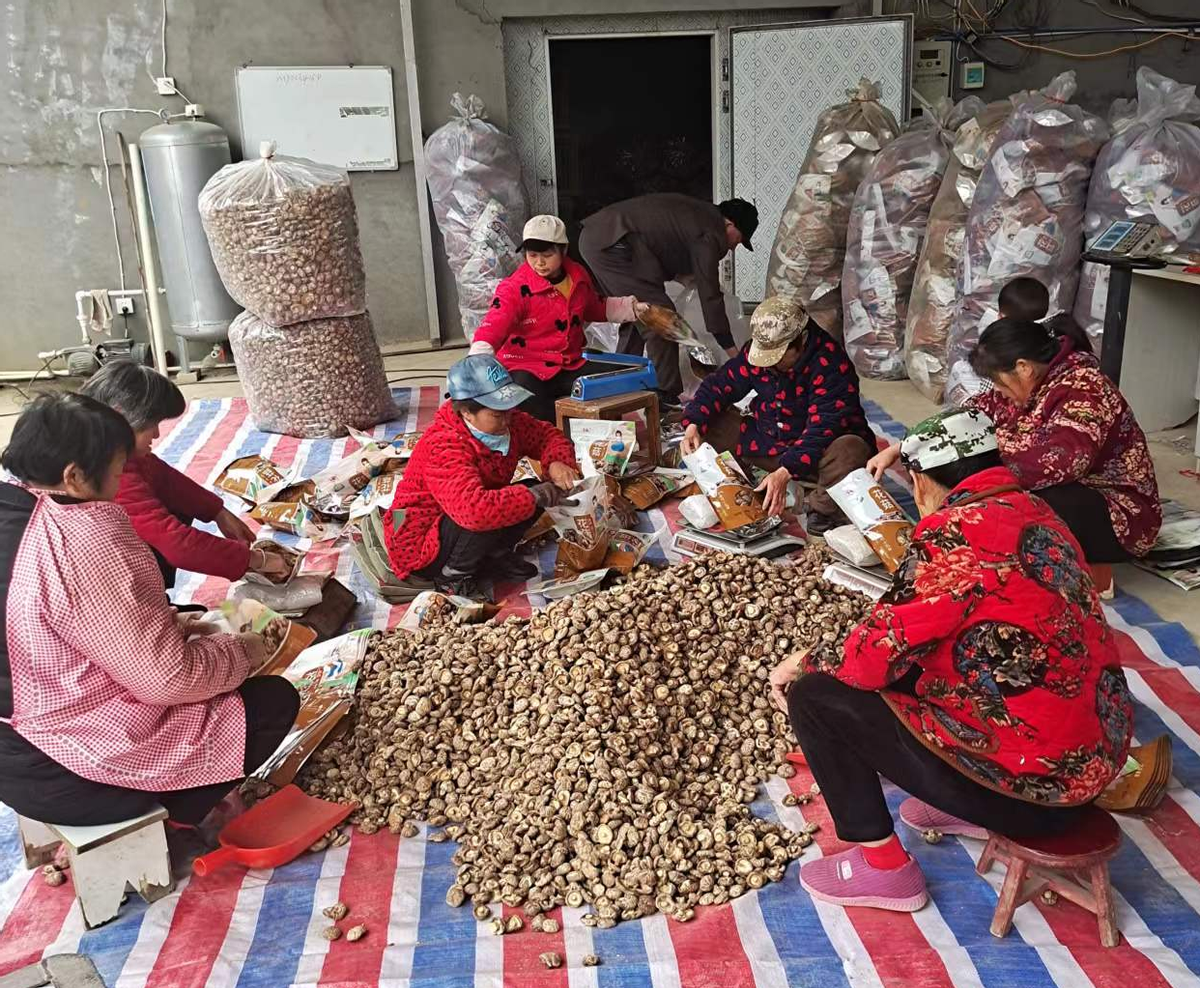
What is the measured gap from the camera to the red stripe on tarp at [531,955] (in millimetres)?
1642

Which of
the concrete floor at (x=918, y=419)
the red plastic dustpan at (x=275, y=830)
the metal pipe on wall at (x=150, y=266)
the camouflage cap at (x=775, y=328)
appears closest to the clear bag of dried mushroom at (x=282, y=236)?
the concrete floor at (x=918, y=419)

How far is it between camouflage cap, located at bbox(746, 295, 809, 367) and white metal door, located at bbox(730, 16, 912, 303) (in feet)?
11.1

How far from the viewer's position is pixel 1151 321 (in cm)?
416

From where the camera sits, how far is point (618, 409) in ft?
11.9

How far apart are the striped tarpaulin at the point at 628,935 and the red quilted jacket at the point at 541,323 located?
2.38m

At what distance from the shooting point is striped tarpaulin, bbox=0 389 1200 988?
162 centimetres

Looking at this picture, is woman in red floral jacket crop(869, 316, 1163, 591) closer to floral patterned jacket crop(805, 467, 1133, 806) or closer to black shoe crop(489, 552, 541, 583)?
floral patterned jacket crop(805, 467, 1133, 806)

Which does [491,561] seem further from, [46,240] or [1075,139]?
[46,240]

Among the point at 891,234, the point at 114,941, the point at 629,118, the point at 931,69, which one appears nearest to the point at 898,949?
the point at 114,941

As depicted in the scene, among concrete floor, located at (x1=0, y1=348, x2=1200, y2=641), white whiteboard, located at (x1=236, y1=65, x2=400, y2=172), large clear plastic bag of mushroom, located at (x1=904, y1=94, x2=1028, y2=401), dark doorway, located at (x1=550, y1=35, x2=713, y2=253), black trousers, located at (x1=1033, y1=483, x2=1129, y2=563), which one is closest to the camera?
black trousers, located at (x1=1033, y1=483, x2=1129, y2=563)

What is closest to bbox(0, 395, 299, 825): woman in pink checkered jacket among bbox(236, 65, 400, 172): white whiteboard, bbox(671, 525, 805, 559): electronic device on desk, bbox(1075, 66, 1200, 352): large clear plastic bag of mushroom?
bbox(671, 525, 805, 559): electronic device on desk

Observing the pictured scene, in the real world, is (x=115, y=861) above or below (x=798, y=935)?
above

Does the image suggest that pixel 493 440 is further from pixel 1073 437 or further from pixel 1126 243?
pixel 1126 243

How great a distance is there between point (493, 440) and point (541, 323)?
4.24 feet
